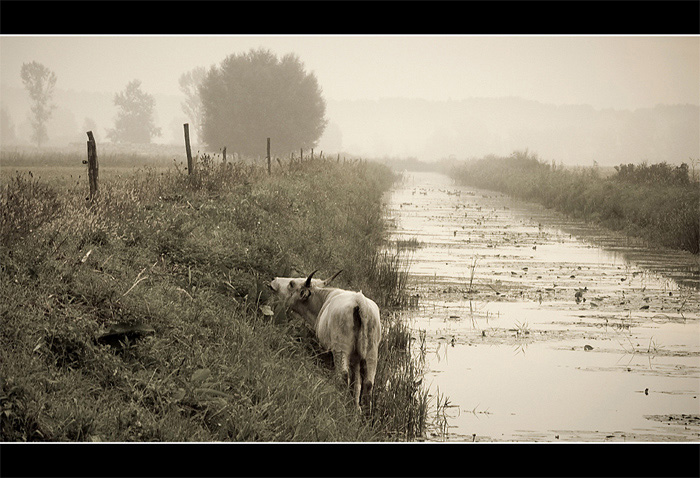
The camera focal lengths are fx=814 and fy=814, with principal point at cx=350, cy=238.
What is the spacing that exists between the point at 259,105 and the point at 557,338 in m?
49.7

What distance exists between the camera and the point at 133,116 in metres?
114

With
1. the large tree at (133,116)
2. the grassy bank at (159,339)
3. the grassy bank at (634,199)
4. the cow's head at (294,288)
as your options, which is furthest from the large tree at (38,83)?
the cow's head at (294,288)

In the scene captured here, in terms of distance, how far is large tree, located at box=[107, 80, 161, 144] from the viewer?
11275 cm

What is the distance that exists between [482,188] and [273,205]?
142 feet

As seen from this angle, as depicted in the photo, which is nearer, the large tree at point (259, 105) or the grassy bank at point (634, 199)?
the grassy bank at point (634, 199)

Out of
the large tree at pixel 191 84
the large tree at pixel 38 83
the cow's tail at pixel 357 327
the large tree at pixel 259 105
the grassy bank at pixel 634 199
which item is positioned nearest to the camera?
the cow's tail at pixel 357 327

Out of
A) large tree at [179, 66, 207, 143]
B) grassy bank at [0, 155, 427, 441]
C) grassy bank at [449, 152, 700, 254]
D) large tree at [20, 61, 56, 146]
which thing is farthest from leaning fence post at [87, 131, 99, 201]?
large tree at [179, 66, 207, 143]

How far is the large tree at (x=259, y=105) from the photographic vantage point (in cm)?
6028

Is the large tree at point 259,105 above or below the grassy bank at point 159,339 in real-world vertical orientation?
above

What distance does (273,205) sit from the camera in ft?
55.6

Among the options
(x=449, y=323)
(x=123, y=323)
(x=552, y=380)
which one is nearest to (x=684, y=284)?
(x=449, y=323)

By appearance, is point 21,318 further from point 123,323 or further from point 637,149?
point 637,149

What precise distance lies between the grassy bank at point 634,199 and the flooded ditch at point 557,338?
978 millimetres

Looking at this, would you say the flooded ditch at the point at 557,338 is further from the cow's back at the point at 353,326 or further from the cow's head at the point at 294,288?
the cow's head at the point at 294,288
